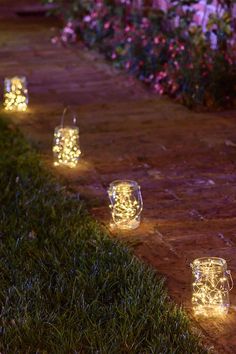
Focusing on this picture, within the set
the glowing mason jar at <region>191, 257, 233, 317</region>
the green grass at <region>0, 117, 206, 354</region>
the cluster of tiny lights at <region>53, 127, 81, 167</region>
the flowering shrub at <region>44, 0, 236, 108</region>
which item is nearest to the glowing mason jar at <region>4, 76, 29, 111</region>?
the flowering shrub at <region>44, 0, 236, 108</region>

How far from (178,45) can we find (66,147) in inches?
98.6

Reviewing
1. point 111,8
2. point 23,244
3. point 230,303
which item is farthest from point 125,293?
point 111,8

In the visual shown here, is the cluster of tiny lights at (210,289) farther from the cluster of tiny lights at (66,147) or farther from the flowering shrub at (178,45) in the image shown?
the flowering shrub at (178,45)

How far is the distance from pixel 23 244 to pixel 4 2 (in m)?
10.6

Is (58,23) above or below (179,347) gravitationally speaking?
below

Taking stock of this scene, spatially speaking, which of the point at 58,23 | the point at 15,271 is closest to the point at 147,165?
the point at 15,271

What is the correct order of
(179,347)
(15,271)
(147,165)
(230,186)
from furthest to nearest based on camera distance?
(147,165), (230,186), (15,271), (179,347)

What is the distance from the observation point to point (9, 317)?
13.2 ft

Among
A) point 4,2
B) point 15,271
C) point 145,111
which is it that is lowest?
point 4,2

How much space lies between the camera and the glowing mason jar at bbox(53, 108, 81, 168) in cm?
640

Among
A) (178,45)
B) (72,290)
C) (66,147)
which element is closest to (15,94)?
(178,45)

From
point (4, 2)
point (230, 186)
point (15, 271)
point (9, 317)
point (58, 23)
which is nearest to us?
point (9, 317)

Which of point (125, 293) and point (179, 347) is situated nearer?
point (179, 347)

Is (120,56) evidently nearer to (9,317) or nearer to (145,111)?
(145,111)
